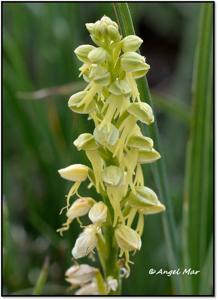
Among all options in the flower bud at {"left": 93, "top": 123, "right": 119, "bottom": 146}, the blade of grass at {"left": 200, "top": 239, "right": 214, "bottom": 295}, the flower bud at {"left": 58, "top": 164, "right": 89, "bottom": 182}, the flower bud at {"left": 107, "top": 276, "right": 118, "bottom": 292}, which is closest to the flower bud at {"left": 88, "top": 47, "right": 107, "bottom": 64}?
the flower bud at {"left": 93, "top": 123, "right": 119, "bottom": 146}

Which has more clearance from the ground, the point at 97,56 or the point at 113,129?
the point at 97,56

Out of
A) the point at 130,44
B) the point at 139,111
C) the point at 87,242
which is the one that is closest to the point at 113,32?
the point at 130,44

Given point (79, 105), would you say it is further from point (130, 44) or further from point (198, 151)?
point (198, 151)

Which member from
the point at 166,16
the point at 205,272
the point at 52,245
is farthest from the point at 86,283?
the point at 166,16

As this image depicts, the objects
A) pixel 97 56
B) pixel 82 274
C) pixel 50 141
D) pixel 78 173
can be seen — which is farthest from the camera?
pixel 50 141

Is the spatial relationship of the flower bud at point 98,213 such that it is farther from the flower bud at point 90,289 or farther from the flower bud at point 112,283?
the flower bud at point 90,289
